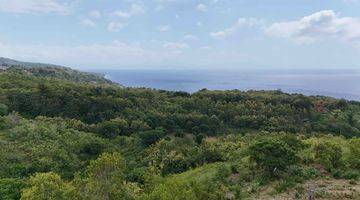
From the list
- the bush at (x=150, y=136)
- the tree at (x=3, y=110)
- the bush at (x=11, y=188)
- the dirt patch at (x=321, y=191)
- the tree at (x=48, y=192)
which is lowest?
the bush at (x=150, y=136)

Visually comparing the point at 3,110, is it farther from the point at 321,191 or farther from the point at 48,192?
the point at 321,191

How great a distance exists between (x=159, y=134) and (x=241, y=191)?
96.1 ft

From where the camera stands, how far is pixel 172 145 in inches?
1779

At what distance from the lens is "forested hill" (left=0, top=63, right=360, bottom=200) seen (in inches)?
792

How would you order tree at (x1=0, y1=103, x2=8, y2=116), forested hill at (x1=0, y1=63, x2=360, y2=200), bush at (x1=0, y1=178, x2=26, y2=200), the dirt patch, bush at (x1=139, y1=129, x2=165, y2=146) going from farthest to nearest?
1. bush at (x1=139, y1=129, x2=165, y2=146)
2. tree at (x1=0, y1=103, x2=8, y2=116)
3. bush at (x1=0, y1=178, x2=26, y2=200)
4. the dirt patch
5. forested hill at (x1=0, y1=63, x2=360, y2=200)

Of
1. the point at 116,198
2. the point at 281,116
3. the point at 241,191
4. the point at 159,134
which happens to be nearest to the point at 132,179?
the point at 241,191

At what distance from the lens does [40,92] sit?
6112 centimetres

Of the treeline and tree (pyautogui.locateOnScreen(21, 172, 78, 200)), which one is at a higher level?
tree (pyautogui.locateOnScreen(21, 172, 78, 200))

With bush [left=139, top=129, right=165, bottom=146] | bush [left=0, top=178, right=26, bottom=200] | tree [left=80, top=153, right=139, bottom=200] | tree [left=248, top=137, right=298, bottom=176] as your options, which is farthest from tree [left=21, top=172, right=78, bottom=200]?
bush [left=139, top=129, right=165, bottom=146]

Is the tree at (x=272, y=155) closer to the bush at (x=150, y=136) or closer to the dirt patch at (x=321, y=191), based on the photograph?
the dirt patch at (x=321, y=191)

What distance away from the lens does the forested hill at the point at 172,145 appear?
20.1 metres

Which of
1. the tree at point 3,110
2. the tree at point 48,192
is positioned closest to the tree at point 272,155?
the tree at point 48,192

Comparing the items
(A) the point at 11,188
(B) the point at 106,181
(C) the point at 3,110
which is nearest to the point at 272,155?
(B) the point at 106,181

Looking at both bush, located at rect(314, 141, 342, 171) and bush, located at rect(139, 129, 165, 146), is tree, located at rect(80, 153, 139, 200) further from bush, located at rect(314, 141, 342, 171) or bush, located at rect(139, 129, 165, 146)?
bush, located at rect(139, 129, 165, 146)
